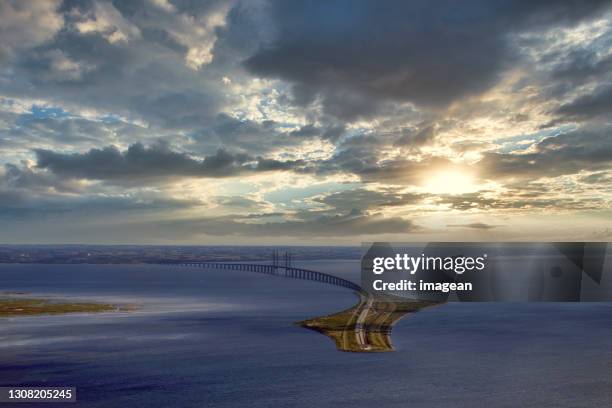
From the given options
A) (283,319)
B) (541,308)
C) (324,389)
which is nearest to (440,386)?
(324,389)

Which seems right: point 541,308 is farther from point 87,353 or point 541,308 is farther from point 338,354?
point 87,353

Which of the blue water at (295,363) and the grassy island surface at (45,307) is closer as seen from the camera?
the blue water at (295,363)

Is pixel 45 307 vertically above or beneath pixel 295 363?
beneath

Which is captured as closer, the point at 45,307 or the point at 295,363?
the point at 295,363

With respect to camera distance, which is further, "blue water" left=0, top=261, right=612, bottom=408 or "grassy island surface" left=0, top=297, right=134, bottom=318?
"grassy island surface" left=0, top=297, right=134, bottom=318
